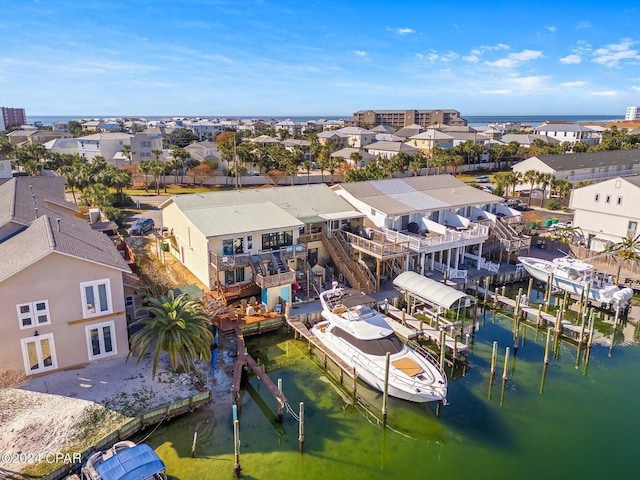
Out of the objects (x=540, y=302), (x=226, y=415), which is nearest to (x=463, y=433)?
(x=226, y=415)

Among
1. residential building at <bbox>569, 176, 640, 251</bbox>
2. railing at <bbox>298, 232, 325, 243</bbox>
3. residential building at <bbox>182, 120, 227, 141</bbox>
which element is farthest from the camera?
residential building at <bbox>182, 120, 227, 141</bbox>

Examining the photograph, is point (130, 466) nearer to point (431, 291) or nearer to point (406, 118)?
point (431, 291)

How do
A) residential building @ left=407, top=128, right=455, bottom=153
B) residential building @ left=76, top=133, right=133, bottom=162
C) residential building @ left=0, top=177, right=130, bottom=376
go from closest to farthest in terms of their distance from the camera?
1. residential building @ left=0, top=177, right=130, bottom=376
2. residential building @ left=76, top=133, right=133, bottom=162
3. residential building @ left=407, top=128, right=455, bottom=153

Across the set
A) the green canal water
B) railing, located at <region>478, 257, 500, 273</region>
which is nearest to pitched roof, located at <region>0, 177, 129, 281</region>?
the green canal water

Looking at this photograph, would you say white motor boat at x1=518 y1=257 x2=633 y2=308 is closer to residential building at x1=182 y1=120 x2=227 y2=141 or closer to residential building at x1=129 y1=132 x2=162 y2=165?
residential building at x1=129 y1=132 x2=162 y2=165

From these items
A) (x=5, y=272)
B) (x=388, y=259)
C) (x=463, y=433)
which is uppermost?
(x=5, y=272)

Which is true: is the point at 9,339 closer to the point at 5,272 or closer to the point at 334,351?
the point at 5,272

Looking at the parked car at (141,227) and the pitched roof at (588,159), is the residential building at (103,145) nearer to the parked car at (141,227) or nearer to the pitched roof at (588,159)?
the parked car at (141,227)
